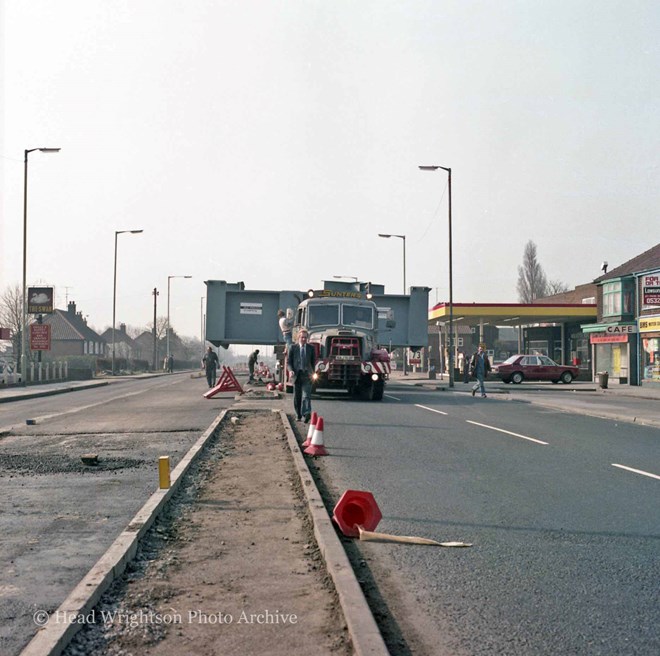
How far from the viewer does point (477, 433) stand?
50.6 ft

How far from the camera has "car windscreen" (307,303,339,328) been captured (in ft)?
81.8

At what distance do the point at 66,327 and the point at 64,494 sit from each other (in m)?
105

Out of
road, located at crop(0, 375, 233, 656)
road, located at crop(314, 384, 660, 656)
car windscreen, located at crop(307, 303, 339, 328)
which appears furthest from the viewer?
car windscreen, located at crop(307, 303, 339, 328)

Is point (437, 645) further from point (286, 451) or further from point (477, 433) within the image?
point (477, 433)

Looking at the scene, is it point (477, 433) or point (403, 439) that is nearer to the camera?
point (403, 439)

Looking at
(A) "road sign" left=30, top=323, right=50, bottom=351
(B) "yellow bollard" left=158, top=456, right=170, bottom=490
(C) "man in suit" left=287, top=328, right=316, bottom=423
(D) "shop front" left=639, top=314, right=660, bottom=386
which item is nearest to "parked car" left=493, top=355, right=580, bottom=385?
(D) "shop front" left=639, top=314, right=660, bottom=386

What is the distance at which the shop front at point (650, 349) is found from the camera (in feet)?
134

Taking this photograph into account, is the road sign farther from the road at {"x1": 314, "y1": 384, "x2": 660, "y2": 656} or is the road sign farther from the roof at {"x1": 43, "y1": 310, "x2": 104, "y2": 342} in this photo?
the roof at {"x1": 43, "y1": 310, "x2": 104, "y2": 342}

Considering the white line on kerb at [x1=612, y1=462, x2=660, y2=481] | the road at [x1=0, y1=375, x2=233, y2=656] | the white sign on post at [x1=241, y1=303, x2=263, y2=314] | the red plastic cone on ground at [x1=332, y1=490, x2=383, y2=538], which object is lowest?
the road at [x1=0, y1=375, x2=233, y2=656]

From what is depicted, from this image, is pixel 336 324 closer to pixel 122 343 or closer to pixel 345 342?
pixel 345 342

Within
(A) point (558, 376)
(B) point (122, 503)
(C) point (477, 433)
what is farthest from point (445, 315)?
(B) point (122, 503)

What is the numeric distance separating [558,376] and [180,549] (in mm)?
42863

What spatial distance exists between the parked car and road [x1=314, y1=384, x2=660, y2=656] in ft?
103

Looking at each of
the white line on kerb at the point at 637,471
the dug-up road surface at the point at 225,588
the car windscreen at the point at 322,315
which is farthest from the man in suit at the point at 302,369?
the car windscreen at the point at 322,315
